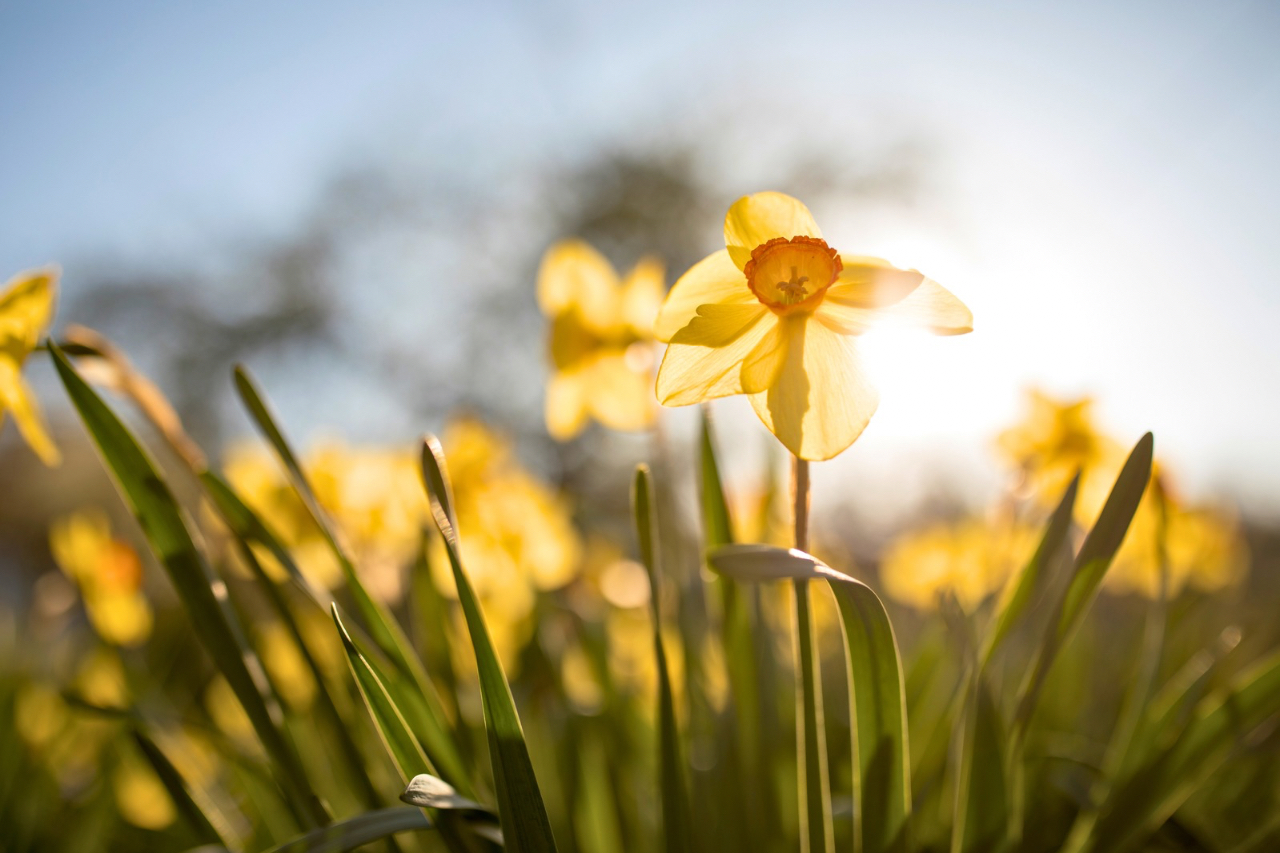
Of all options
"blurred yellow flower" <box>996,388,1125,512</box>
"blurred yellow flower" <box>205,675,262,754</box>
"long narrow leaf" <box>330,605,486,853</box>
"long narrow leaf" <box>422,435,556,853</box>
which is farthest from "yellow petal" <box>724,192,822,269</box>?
"blurred yellow flower" <box>205,675,262,754</box>

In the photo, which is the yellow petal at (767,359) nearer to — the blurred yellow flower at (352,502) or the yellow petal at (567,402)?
the yellow petal at (567,402)

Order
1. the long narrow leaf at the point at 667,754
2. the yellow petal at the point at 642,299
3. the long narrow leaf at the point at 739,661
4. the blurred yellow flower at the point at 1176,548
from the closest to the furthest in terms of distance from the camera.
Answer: the long narrow leaf at the point at 667,754 < the long narrow leaf at the point at 739,661 < the blurred yellow flower at the point at 1176,548 < the yellow petal at the point at 642,299

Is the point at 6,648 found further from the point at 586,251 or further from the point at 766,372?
the point at 766,372

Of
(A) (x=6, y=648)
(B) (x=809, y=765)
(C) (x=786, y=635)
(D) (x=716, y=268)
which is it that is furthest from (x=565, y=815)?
(A) (x=6, y=648)

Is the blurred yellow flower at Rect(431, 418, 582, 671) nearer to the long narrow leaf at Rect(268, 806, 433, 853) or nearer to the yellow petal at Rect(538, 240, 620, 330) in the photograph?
the yellow petal at Rect(538, 240, 620, 330)

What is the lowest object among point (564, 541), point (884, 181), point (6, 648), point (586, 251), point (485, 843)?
point (6, 648)

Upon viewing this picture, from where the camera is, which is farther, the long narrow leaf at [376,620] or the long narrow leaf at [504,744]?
the long narrow leaf at [376,620]

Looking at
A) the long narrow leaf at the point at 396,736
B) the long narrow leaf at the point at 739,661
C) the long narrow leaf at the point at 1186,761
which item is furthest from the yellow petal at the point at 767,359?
the long narrow leaf at the point at 1186,761

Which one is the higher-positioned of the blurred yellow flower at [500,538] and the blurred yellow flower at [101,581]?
the blurred yellow flower at [500,538]

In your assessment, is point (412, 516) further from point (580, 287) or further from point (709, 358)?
point (709, 358)
